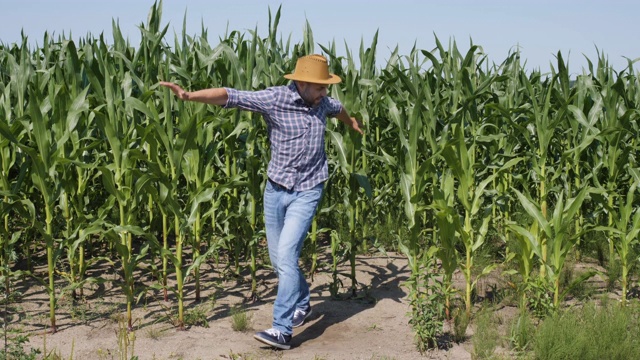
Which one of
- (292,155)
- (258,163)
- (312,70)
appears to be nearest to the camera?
(312,70)

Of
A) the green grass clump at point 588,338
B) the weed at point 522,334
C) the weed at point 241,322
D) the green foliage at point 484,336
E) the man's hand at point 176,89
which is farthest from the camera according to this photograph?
the weed at point 241,322

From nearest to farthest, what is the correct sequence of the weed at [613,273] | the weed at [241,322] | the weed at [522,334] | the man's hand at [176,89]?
the man's hand at [176,89] → the weed at [522,334] → the weed at [241,322] → the weed at [613,273]

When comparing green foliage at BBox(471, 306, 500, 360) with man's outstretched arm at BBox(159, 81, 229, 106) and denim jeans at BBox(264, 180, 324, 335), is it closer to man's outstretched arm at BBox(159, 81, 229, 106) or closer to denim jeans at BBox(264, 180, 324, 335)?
denim jeans at BBox(264, 180, 324, 335)

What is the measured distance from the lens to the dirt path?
521cm

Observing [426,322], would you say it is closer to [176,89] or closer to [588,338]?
[588,338]

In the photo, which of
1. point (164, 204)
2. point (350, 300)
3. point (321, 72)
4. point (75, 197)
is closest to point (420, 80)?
point (321, 72)

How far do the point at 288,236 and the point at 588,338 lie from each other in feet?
6.55

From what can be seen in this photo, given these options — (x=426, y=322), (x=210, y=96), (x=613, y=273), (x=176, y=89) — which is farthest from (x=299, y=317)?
(x=613, y=273)

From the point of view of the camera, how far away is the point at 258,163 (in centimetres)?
614

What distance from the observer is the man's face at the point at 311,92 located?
17.2 feet

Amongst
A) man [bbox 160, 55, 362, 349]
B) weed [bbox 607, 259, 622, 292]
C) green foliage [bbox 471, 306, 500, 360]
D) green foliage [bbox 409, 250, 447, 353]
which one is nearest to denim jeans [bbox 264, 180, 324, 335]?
man [bbox 160, 55, 362, 349]

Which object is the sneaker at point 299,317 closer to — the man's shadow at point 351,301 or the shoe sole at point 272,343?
the man's shadow at point 351,301

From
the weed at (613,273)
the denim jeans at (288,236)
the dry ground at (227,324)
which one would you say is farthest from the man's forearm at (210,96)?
the weed at (613,273)

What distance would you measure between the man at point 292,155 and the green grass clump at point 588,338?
1615mm
